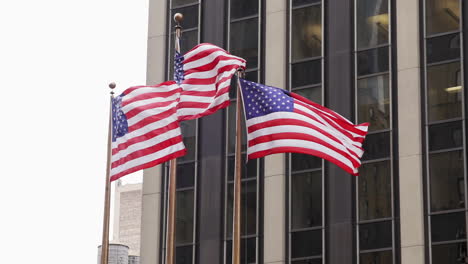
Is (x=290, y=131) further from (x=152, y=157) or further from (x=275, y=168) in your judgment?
(x=275, y=168)

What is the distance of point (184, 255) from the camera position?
140 ft

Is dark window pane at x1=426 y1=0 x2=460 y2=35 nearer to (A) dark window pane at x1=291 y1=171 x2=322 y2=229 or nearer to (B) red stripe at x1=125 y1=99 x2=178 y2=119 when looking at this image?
(A) dark window pane at x1=291 y1=171 x2=322 y2=229

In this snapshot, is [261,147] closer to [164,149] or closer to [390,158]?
[164,149]

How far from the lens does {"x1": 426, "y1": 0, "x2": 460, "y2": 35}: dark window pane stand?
130 ft

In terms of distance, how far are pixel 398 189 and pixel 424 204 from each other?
1.10m

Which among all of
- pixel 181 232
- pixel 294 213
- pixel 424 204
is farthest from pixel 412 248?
pixel 181 232

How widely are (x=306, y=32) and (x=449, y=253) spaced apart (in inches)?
414

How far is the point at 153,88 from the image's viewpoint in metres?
31.0

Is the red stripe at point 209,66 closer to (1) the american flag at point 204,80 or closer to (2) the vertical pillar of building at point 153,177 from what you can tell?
(1) the american flag at point 204,80

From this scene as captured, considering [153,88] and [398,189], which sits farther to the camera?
[398,189]

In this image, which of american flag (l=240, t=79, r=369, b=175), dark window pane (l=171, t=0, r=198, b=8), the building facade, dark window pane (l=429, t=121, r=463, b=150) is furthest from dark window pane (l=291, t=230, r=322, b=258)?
dark window pane (l=171, t=0, r=198, b=8)

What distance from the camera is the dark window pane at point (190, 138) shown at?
43938mm

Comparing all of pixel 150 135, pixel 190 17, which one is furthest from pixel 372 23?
pixel 150 135

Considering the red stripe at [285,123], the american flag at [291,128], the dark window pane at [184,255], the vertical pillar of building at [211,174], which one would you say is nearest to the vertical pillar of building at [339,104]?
the vertical pillar of building at [211,174]
